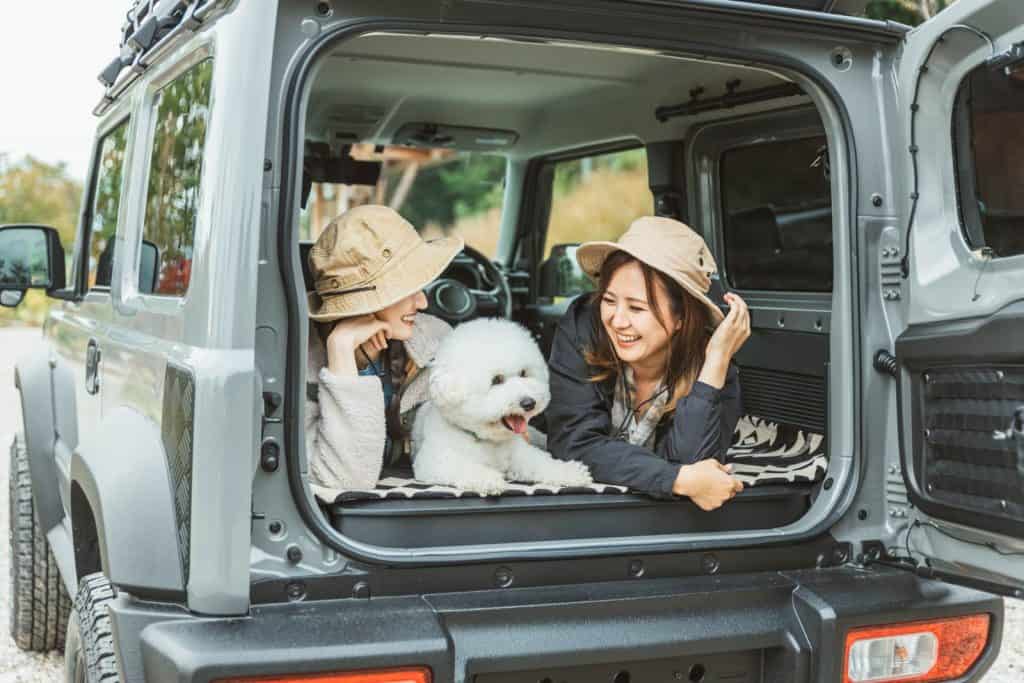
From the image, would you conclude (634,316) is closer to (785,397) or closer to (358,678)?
(785,397)

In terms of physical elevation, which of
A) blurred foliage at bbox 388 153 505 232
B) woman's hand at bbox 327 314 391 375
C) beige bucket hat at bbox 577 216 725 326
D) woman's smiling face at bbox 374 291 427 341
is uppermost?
blurred foliage at bbox 388 153 505 232

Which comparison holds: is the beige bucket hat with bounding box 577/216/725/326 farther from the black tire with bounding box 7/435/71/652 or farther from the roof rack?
the black tire with bounding box 7/435/71/652

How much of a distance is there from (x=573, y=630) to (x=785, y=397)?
5.20 feet

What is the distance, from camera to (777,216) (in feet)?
12.6

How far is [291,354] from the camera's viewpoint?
Answer: 2.17 meters

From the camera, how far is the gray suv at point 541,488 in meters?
2.05

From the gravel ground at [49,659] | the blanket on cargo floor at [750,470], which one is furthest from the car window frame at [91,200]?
the blanket on cargo floor at [750,470]

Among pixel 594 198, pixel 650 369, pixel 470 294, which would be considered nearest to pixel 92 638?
pixel 650 369

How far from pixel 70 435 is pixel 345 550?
5.51 ft

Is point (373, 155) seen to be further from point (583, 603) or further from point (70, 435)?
point (583, 603)

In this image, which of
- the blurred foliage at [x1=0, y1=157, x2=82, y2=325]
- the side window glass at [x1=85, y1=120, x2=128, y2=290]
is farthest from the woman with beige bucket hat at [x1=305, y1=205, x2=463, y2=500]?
the blurred foliage at [x1=0, y1=157, x2=82, y2=325]

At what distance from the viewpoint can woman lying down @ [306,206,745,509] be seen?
2.49 meters

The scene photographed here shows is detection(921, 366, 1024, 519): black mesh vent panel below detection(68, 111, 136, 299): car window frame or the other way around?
below

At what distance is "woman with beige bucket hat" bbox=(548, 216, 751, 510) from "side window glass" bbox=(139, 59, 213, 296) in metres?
1.05
